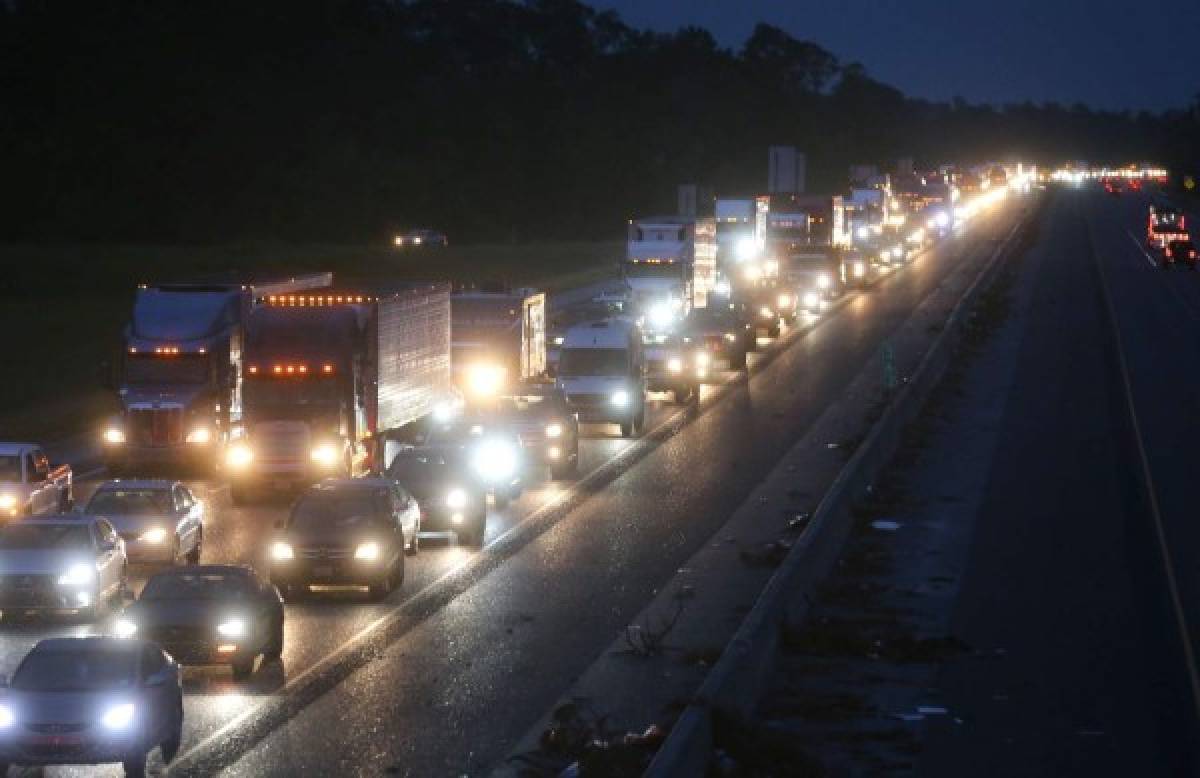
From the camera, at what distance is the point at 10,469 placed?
105 ft

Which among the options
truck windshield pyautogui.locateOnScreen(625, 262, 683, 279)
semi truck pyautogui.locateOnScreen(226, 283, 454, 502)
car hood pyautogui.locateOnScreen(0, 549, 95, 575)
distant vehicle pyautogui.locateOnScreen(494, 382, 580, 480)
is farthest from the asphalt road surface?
truck windshield pyautogui.locateOnScreen(625, 262, 683, 279)

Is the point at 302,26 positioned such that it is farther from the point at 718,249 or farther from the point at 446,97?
the point at 718,249

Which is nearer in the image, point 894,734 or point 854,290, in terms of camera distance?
point 894,734

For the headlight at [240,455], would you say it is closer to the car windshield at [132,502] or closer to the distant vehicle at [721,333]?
the car windshield at [132,502]

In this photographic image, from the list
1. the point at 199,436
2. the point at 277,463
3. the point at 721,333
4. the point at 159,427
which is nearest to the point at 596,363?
the point at 199,436

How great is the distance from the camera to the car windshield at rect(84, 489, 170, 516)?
29.1 m

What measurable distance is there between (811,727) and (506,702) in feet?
10.1

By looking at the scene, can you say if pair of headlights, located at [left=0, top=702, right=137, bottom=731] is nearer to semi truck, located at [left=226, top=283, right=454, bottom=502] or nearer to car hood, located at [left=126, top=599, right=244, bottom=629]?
car hood, located at [left=126, top=599, right=244, bottom=629]

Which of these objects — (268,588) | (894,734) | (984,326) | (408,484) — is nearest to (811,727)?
(894,734)

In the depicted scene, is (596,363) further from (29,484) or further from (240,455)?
(29,484)

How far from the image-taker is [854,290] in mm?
100688

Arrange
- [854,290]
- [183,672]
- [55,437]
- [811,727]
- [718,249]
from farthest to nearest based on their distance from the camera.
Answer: [854,290] < [718,249] < [55,437] < [183,672] < [811,727]

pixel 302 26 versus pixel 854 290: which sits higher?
pixel 302 26

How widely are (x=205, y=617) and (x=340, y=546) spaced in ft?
17.2
